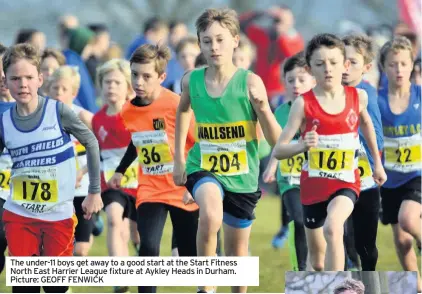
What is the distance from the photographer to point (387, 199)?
1124 cm

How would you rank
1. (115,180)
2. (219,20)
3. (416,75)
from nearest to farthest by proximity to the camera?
(219,20)
(115,180)
(416,75)

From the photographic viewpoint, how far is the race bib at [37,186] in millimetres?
9016

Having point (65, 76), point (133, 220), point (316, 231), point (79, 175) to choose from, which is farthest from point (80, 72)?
point (316, 231)

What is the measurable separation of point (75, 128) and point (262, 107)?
1.23 meters

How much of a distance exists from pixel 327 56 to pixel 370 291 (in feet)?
5.38

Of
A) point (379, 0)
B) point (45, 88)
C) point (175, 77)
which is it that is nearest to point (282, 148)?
point (45, 88)

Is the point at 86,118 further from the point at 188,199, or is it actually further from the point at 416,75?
the point at 416,75

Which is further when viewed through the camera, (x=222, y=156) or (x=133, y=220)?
(x=133, y=220)

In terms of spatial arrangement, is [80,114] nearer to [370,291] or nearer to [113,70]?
[113,70]

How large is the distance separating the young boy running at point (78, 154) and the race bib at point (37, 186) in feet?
6.15

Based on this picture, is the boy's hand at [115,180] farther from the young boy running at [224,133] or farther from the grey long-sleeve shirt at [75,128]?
the grey long-sleeve shirt at [75,128]

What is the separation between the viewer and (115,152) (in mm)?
11422

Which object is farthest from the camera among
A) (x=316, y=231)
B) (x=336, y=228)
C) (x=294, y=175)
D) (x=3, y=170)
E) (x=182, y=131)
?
(x=294, y=175)

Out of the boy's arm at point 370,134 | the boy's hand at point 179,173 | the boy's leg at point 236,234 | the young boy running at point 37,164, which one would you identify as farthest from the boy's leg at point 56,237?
the boy's arm at point 370,134
